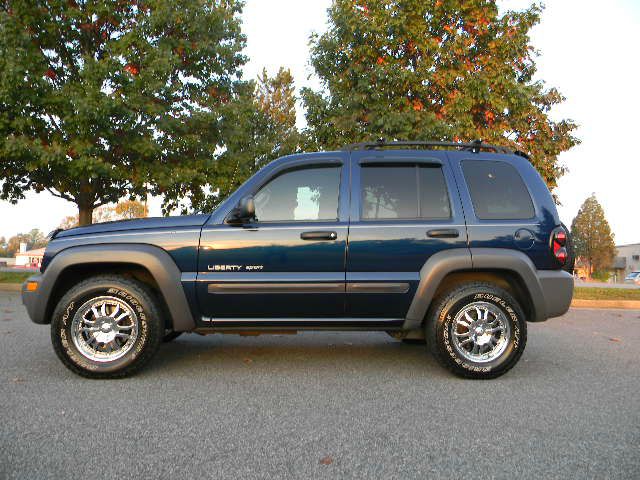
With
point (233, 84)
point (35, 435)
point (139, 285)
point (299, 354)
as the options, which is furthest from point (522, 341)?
point (233, 84)

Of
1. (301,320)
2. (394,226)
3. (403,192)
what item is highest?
(403,192)

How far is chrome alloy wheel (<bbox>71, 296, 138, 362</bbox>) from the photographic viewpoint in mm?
4445

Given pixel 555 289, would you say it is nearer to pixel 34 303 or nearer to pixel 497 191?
pixel 497 191

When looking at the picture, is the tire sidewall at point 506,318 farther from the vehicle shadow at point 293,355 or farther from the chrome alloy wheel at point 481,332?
the vehicle shadow at point 293,355

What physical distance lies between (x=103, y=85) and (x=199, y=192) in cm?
415

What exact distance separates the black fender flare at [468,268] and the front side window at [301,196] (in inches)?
36.7

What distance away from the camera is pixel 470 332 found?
454 cm

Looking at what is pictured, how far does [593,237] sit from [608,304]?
3215 inches

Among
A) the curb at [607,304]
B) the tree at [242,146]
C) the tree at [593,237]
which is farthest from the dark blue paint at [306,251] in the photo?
the tree at [593,237]

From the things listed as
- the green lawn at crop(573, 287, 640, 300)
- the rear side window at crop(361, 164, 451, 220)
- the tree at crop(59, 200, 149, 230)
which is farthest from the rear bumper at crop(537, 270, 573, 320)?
the tree at crop(59, 200, 149, 230)

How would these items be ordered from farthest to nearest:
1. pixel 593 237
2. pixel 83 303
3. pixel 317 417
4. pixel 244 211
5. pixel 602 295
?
1. pixel 593 237
2. pixel 602 295
3. pixel 83 303
4. pixel 244 211
5. pixel 317 417

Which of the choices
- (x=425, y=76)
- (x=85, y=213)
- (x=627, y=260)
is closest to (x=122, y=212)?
(x=85, y=213)

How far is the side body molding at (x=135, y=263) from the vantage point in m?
4.43

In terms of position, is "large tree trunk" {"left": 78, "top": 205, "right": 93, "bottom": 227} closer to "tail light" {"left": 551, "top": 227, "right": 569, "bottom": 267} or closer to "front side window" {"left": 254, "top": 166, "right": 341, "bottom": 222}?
"front side window" {"left": 254, "top": 166, "right": 341, "bottom": 222}
